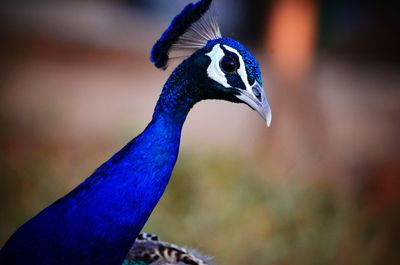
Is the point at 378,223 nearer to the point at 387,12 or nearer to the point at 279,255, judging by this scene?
the point at 279,255

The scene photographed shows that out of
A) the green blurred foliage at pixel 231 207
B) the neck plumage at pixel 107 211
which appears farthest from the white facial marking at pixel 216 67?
the green blurred foliage at pixel 231 207

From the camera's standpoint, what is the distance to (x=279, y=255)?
7.68 ft

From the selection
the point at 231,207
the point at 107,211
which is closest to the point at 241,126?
the point at 231,207

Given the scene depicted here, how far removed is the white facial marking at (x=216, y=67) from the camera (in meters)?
1.13

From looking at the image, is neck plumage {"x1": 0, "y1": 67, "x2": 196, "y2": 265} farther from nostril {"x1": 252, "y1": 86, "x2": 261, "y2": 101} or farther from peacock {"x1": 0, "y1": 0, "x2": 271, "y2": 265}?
nostril {"x1": 252, "y1": 86, "x2": 261, "y2": 101}

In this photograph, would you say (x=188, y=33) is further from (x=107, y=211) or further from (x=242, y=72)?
(x=107, y=211)

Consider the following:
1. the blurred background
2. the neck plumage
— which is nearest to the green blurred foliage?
the blurred background

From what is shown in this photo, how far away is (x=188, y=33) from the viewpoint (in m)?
1.17

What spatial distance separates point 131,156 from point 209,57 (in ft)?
0.81

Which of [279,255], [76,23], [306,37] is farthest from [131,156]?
[76,23]

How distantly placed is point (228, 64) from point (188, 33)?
0.39 feet

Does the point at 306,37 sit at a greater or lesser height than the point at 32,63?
greater

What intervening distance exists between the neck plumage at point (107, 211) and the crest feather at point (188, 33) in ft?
0.46

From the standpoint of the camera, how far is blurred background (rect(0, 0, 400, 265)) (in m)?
2.40
